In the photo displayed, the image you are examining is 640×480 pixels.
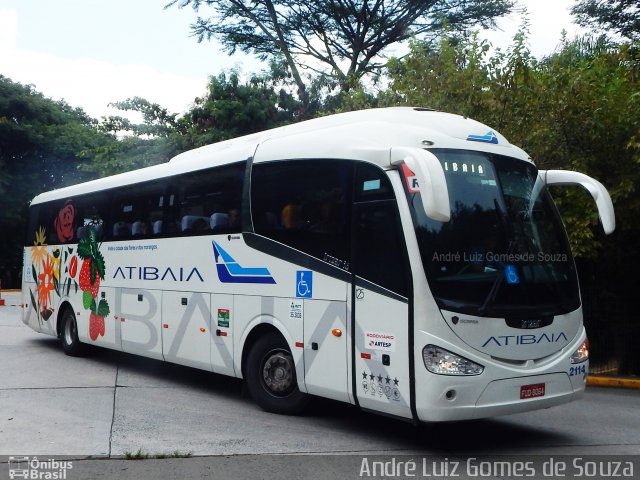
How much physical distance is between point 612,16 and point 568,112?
50.8ft

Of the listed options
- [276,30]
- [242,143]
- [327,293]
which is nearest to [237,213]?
[242,143]

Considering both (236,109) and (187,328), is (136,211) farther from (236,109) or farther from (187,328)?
(236,109)

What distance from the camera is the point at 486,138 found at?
798 centimetres

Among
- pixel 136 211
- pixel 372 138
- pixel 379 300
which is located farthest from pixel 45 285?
pixel 379 300

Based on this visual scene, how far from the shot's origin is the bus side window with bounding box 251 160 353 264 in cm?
800

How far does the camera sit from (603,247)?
12.6 meters

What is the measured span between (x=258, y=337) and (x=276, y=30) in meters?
17.5

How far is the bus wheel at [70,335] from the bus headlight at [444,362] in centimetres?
866

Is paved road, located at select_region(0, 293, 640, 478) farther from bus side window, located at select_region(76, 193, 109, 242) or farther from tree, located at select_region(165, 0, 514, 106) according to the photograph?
tree, located at select_region(165, 0, 514, 106)

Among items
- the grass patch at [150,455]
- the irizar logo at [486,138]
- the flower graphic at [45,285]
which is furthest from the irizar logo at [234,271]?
the flower graphic at [45,285]

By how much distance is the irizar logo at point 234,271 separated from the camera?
905cm

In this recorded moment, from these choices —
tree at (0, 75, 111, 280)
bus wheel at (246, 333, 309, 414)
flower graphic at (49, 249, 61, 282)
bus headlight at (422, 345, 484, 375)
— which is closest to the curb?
bus wheel at (246, 333, 309, 414)

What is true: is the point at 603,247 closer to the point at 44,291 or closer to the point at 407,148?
the point at 407,148

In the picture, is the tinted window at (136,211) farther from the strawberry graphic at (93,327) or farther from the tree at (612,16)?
the tree at (612,16)
